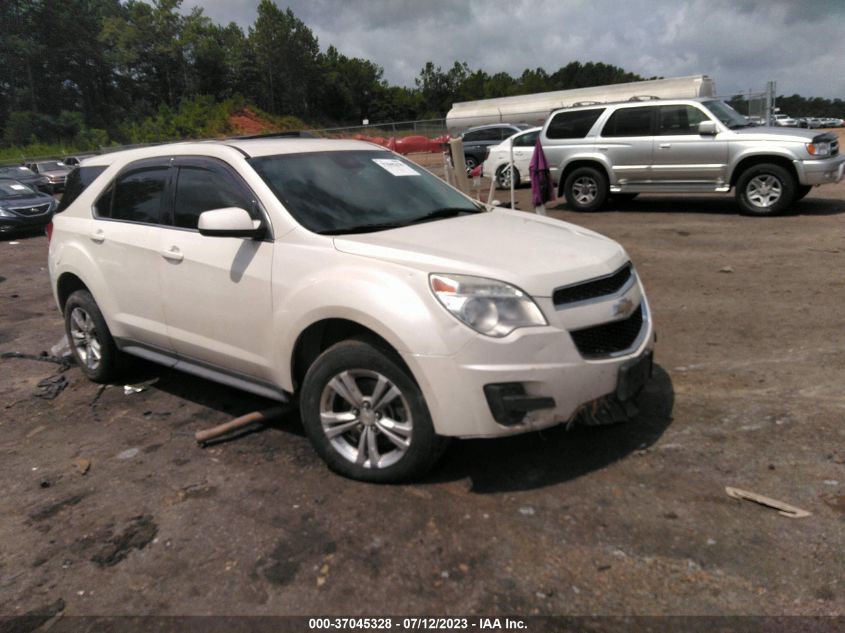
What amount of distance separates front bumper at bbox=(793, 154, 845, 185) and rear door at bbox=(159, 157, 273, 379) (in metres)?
9.39

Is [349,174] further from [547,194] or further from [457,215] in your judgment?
[547,194]

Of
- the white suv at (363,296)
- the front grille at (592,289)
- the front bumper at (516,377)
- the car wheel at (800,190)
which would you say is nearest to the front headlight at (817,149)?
the car wheel at (800,190)

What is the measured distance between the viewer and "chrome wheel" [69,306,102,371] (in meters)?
5.09

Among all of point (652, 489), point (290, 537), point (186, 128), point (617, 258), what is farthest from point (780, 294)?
point (186, 128)

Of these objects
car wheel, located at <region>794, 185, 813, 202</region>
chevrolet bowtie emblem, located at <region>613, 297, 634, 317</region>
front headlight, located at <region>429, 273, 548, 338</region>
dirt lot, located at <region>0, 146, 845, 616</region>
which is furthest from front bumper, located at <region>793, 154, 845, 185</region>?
front headlight, located at <region>429, 273, 548, 338</region>

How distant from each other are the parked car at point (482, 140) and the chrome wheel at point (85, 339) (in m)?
16.3

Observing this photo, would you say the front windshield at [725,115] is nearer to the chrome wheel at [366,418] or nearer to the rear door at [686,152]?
the rear door at [686,152]

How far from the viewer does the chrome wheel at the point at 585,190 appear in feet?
41.1

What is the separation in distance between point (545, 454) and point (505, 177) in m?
13.4

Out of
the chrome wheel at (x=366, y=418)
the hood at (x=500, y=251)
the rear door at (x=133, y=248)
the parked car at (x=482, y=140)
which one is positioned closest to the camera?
the hood at (x=500, y=251)

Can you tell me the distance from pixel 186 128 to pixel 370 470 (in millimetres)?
55309

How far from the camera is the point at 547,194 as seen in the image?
11.4 meters

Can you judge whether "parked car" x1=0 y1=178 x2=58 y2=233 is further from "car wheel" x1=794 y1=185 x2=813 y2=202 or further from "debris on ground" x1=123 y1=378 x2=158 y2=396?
"car wheel" x1=794 y1=185 x2=813 y2=202

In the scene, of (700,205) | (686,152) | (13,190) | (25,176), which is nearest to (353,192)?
(686,152)
